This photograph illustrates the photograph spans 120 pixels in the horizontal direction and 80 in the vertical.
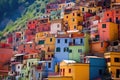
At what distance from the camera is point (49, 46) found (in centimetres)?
6762

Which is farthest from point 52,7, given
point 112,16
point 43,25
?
point 112,16

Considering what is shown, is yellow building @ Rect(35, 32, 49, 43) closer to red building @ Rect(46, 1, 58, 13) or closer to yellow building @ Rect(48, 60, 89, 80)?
red building @ Rect(46, 1, 58, 13)

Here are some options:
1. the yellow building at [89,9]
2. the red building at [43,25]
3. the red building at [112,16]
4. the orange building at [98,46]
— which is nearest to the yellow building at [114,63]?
the orange building at [98,46]

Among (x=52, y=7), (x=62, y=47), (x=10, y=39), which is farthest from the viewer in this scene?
(x=52, y=7)

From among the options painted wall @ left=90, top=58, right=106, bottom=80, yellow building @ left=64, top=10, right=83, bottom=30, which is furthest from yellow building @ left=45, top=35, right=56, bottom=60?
painted wall @ left=90, top=58, right=106, bottom=80

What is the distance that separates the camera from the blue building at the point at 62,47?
6281cm

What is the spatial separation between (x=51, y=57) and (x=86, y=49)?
19.5 ft

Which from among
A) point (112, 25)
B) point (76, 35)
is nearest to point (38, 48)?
point (76, 35)

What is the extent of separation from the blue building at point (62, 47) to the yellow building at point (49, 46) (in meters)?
2.17

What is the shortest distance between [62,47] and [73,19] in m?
10.2

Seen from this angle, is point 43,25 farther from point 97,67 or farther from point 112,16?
point 97,67

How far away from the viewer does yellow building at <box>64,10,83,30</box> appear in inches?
2824

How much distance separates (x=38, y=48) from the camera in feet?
230

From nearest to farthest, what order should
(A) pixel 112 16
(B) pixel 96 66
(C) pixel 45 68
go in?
1. (B) pixel 96 66
2. (C) pixel 45 68
3. (A) pixel 112 16
